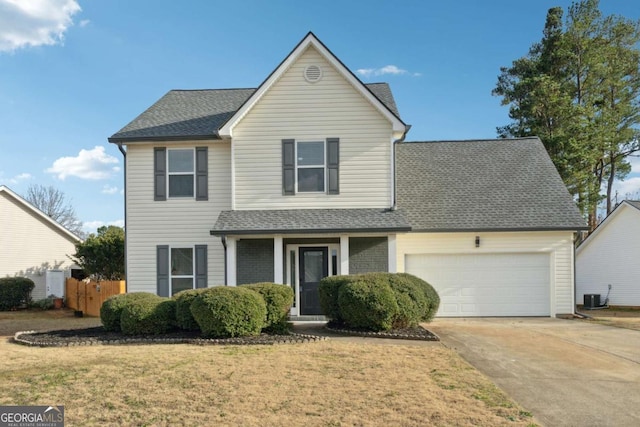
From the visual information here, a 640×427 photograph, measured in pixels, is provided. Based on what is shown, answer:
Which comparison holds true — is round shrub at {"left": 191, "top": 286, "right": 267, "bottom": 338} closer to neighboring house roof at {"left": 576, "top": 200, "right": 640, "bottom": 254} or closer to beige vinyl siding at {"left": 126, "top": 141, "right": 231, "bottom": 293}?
beige vinyl siding at {"left": 126, "top": 141, "right": 231, "bottom": 293}

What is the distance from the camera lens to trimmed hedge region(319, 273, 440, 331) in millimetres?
11773

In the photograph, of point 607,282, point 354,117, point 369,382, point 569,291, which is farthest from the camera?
point 607,282

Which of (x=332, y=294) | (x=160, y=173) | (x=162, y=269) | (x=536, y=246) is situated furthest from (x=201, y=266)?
(x=536, y=246)

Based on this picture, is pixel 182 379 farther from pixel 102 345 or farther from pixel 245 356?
pixel 102 345

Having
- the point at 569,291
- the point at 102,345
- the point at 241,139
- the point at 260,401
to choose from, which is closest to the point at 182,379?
the point at 260,401

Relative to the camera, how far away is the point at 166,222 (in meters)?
16.7

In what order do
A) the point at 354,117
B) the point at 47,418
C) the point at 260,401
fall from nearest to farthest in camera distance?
the point at 47,418
the point at 260,401
the point at 354,117

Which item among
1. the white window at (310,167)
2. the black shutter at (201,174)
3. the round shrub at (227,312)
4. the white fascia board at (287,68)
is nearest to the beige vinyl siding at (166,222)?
the black shutter at (201,174)

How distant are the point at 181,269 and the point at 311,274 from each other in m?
4.37

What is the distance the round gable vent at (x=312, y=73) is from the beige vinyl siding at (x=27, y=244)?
63.1 ft

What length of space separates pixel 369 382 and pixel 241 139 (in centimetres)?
1045

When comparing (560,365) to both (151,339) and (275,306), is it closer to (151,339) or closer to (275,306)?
(275,306)

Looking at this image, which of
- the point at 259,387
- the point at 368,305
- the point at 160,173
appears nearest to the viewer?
the point at 259,387

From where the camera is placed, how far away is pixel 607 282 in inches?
905
